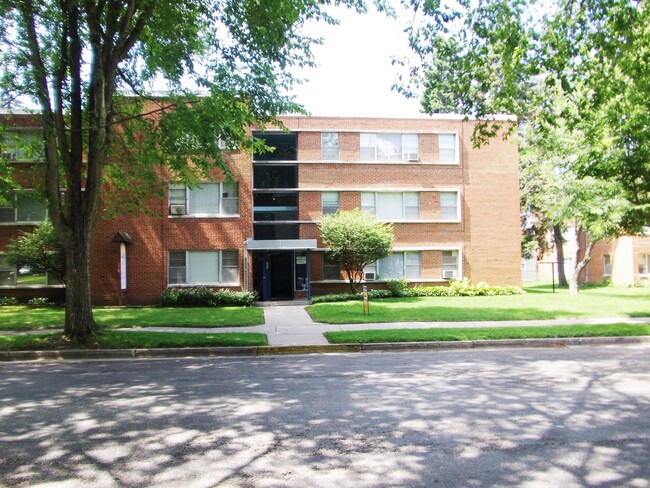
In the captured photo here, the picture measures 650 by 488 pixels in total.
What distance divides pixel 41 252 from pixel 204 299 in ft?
22.7

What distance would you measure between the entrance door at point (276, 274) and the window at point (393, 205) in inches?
186

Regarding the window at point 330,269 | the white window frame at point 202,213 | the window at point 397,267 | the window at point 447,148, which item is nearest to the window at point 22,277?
the white window frame at point 202,213

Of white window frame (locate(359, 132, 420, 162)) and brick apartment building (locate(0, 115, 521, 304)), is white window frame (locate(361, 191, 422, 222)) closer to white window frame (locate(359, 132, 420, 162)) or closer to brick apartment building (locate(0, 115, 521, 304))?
brick apartment building (locate(0, 115, 521, 304))

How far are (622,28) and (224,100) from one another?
27.4 feet

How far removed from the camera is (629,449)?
15.0ft

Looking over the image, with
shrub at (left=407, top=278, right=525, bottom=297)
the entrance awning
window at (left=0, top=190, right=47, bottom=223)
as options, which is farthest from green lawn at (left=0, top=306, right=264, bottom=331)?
shrub at (left=407, top=278, right=525, bottom=297)

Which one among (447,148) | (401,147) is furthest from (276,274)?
(447,148)

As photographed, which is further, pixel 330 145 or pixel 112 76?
pixel 330 145

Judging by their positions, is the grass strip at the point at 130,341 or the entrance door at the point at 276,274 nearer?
the grass strip at the point at 130,341

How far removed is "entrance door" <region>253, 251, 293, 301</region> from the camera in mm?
25391

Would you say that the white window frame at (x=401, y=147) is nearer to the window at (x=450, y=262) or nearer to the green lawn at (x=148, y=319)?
the window at (x=450, y=262)

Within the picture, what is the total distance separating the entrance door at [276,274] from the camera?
2539 cm

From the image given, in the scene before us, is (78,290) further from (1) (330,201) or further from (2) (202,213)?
(1) (330,201)

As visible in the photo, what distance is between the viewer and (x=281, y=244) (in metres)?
23.8
